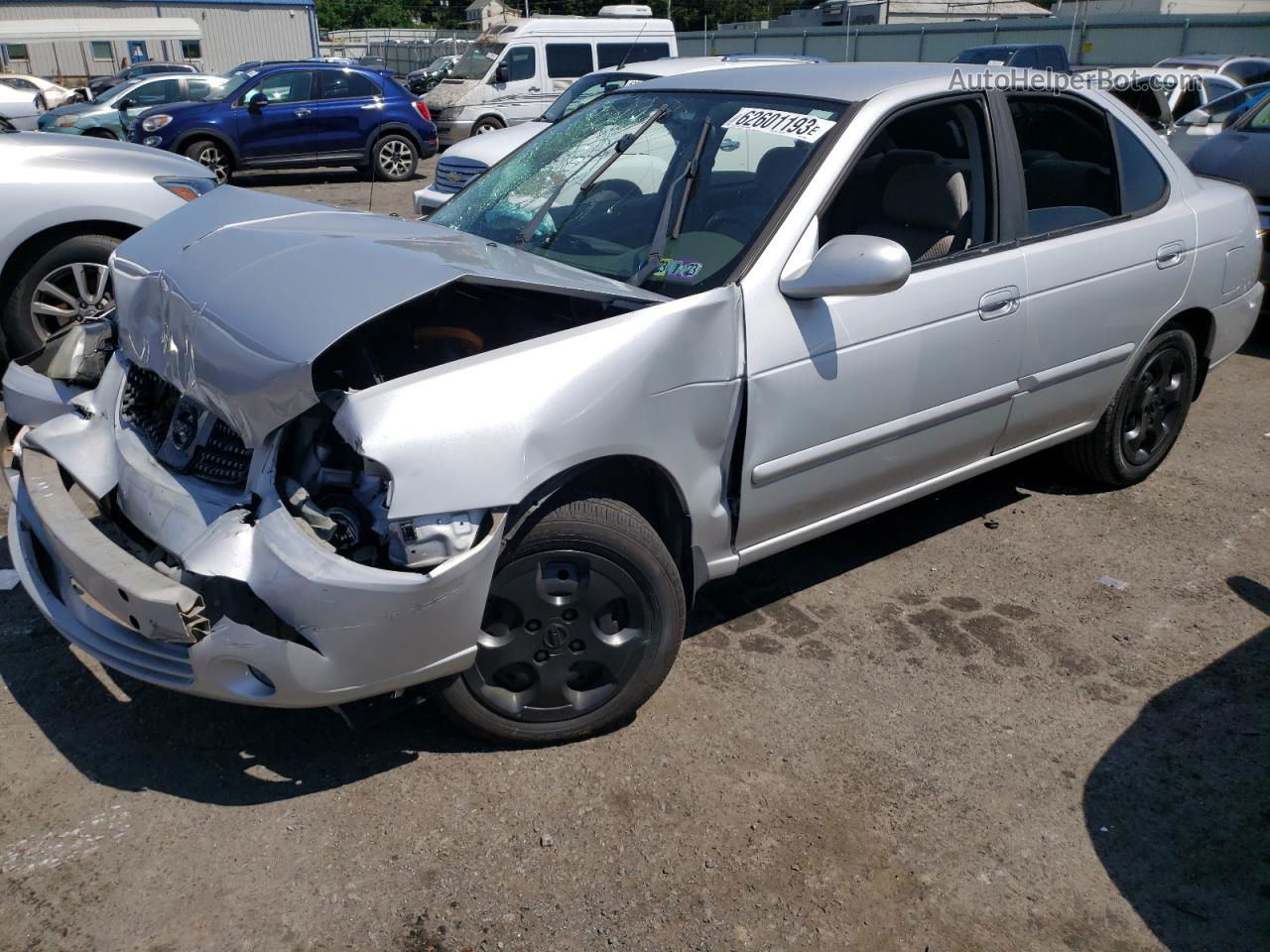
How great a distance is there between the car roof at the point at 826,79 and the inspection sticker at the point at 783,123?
0.37 feet

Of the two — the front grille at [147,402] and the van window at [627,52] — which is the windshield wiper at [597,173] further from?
the van window at [627,52]

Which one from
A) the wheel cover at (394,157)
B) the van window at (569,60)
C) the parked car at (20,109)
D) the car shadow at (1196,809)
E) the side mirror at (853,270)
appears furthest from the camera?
the van window at (569,60)

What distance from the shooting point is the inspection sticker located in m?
3.41

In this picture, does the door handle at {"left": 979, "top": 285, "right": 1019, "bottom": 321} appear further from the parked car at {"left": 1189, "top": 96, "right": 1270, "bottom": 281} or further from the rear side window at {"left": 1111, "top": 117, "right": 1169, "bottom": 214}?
the parked car at {"left": 1189, "top": 96, "right": 1270, "bottom": 281}

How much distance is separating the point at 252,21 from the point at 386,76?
31.2 meters

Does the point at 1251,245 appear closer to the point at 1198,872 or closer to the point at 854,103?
the point at 854,103

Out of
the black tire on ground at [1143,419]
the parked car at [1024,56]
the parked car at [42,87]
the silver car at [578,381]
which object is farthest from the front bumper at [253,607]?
the parked car at [42,87]

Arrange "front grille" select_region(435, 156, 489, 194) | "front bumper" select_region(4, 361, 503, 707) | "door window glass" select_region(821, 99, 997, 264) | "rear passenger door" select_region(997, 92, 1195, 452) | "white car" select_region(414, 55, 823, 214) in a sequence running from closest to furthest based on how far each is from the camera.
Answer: "front bumper" select_region(4, 361, 503, 707) → "door window glass" select_region(821, 99, 997, 264) → "rear passenger door" select_region(997, 92, 1195, 452) → "white car" select_region(414, 55, 823, 214) → "front grille" select_region(435, 156, 489, 194)

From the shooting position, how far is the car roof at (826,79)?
355cm

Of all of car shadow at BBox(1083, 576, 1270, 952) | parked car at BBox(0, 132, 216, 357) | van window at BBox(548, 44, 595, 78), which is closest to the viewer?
car shadow at BBox(1083, 576, 1270, 952)

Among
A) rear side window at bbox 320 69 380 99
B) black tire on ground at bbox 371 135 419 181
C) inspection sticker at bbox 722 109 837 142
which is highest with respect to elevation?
inspection sticker at bbox 722 109 837 142

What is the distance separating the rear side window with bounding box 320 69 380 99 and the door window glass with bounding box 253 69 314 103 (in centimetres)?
22

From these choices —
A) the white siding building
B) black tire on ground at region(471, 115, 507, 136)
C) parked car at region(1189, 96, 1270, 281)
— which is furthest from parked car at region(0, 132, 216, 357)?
the white siding building

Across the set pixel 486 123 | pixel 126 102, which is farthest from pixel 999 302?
pixel 126 102
